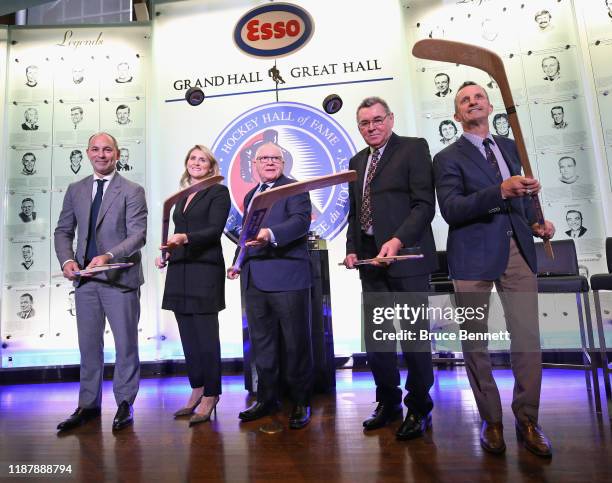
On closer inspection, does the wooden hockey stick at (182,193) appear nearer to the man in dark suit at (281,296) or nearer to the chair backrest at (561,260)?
the man in dark suit at (281,296)

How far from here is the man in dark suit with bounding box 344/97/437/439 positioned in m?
2.08

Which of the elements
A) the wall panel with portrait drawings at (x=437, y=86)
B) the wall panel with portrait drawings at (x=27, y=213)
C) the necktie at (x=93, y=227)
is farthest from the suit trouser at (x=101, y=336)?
the wall panel with portrait drawings at (x=437, y=86)

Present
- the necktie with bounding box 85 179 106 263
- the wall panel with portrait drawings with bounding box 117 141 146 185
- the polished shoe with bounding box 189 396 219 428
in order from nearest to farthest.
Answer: the polished shoe with bounding box 189 396 219 428, the necktie with bounding box 85 179 106 263, the wall panel with portrait drawings with bounding box 117 141 146 185

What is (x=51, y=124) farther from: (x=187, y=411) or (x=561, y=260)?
(x=561, y=260)

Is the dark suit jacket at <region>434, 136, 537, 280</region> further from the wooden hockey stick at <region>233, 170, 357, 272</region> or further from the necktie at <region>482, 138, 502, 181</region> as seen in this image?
the wooden hockey stick at <region>233, 170, 357, 272</region>

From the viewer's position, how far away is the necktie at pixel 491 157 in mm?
1954

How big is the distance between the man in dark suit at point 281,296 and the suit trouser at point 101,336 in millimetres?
688

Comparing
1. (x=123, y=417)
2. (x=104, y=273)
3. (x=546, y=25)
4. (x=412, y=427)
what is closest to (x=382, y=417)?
(x=412, y=427)

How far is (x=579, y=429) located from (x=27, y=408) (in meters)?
3.48

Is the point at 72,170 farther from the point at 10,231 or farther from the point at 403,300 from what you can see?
the point at 403,300

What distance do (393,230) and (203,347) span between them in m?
1.26

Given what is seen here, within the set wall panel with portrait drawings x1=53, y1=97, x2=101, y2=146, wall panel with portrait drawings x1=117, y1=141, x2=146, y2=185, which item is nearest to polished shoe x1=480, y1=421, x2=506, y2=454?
wall panel with portrait drawings x1=117, y1=141, x2=146, y2=185

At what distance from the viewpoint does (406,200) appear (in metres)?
2.19

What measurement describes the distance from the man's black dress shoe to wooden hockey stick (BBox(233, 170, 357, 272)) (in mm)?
1071
